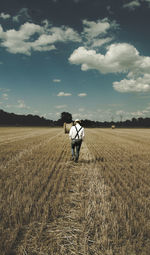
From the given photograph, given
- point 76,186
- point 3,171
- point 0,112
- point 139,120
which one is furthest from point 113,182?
point 139,120

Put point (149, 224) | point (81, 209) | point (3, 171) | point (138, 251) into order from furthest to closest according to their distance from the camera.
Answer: point (3, 171) → point (81, 209) → point (149, 224) → point (138, 251)

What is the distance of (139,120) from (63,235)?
158 m

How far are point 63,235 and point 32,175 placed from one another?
389 centimetres

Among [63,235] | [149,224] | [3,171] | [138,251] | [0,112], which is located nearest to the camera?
A: [138,251]

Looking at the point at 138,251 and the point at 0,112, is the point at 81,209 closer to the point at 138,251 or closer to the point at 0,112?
the point at 138,251

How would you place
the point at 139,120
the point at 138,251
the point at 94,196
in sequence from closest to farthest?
1. the point at 138,251
2. the point at 94,196
3. the point at 139,120

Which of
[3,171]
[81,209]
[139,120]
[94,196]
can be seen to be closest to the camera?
[81,209]

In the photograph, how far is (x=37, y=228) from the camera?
132 inches

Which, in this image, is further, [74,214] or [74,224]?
[74,214]

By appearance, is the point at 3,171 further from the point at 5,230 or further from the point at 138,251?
the point at 138,251

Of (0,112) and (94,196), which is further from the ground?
(0,112)

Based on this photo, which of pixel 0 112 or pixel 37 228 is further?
pixel 0 112

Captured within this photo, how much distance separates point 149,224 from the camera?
3.53 meters

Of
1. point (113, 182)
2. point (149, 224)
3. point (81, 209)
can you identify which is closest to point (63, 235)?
point (81, 209)
